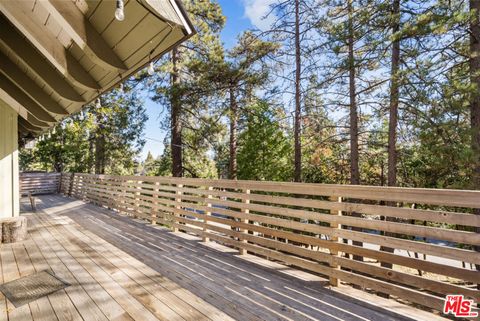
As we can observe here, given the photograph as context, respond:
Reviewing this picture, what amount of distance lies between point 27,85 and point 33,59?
2.83 ft

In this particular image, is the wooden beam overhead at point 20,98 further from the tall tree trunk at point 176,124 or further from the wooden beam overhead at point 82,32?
the tall tree trunk at point 176,124

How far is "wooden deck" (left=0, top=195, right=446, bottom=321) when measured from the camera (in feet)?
7.25

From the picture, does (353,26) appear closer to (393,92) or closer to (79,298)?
(393,92)

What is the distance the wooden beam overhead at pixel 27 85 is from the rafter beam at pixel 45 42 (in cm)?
131

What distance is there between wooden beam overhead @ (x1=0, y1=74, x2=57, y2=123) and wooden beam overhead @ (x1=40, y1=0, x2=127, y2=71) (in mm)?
2675

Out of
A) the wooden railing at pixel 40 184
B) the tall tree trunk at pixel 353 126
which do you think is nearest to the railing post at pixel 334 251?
the tall tree trunk at pixel 353 126

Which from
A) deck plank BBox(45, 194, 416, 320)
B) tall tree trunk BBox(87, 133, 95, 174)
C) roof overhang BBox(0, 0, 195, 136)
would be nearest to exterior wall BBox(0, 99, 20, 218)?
deck plank BBox(45, 194, 416, 320)

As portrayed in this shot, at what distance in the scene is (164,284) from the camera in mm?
2742

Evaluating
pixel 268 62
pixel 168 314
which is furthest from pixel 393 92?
pixel 168 314

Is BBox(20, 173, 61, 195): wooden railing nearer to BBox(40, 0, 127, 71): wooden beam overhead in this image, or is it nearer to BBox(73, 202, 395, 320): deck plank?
BBox(73, 202, 395, 320): deck plank

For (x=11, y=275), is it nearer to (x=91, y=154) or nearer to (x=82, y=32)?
(x=82, y=32)

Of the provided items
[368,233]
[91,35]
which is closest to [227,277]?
[368,233]

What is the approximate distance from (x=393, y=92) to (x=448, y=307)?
6.15 m

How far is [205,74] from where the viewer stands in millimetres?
9172
